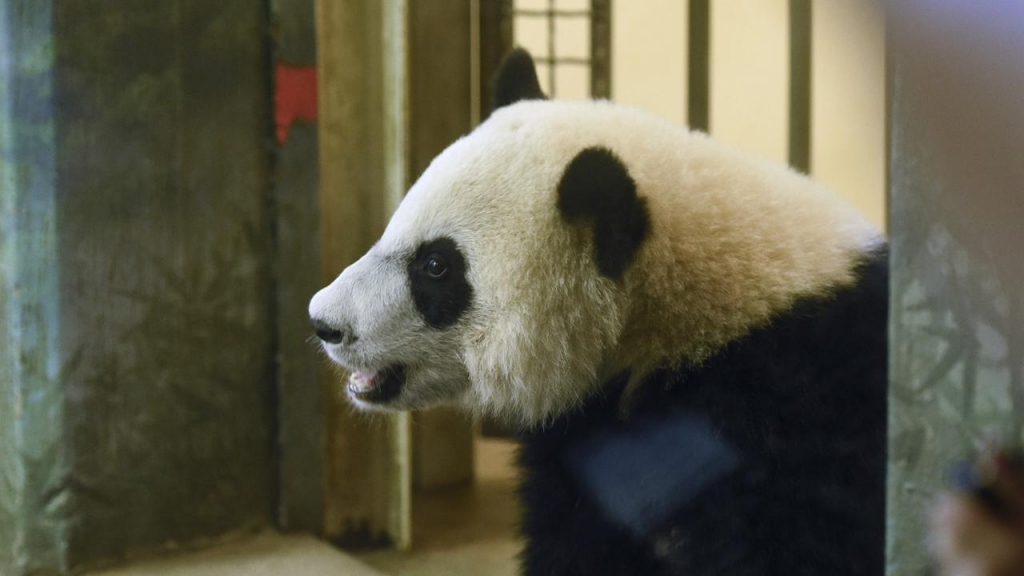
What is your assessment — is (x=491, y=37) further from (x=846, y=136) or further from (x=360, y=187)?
(x=846, y=136)

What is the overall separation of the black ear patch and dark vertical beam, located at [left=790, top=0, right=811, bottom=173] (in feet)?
5.95

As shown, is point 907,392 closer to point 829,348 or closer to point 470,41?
point 829,348

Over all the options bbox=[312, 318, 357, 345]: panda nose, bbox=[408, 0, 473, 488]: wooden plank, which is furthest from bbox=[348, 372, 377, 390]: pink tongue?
bbox=[408, 0, 473, 488]: wooden plank

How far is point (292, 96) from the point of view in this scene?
10.3ft

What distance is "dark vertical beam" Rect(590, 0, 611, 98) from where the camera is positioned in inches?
166

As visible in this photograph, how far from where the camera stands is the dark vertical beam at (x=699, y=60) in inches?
147

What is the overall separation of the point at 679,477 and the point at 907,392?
2.67ft

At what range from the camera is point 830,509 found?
5.91 ft

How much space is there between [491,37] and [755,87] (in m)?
1.09

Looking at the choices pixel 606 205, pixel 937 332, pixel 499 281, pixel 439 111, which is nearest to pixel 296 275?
pixel 439 111

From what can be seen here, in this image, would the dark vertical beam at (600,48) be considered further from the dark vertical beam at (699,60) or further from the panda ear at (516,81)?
the panda ear at (516,81)

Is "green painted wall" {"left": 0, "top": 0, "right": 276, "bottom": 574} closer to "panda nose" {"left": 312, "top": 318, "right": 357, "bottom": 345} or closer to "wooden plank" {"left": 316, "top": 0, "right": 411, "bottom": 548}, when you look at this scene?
"wooden plank" {"left": 316, "top": 0, "right": 411, "bottom": 548}

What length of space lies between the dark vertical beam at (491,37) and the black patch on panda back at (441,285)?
7.01 ft

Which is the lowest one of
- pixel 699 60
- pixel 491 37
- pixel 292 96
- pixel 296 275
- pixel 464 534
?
pixel 464 534
